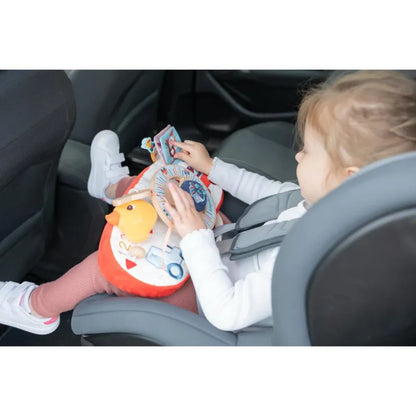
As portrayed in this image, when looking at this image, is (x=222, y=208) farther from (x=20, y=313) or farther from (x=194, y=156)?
(x=20, y=313)

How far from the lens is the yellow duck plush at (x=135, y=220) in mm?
1105

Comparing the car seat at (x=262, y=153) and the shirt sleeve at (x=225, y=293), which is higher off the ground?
the shirt sleeve at (x=225, y=293)

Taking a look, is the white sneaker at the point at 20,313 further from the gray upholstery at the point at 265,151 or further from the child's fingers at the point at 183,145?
the gray upholstery at the point at 265,151

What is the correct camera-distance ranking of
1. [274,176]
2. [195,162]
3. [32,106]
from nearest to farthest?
[32,106]
[195,162]
[274,176]

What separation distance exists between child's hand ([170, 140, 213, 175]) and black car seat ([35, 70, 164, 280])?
0.99ft

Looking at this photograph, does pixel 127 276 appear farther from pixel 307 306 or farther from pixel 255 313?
pixel 307 306

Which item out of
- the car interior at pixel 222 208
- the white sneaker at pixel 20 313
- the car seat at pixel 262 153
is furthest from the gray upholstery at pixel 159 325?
the car seat at pixel 262 153

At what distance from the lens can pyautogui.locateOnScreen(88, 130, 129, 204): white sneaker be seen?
1.35 m

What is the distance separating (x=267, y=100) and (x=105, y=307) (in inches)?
48.6

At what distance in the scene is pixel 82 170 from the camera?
5.09ft

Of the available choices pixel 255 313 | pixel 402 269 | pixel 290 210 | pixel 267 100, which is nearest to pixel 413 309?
pixel 402 269

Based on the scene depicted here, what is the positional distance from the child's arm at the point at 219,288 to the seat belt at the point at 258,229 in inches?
2.1

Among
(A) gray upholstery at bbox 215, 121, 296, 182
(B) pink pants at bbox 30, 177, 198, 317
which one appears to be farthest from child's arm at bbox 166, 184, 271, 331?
(A) gray upholstery at bbox 215, 121, 296, 182

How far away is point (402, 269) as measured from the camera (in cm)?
72
